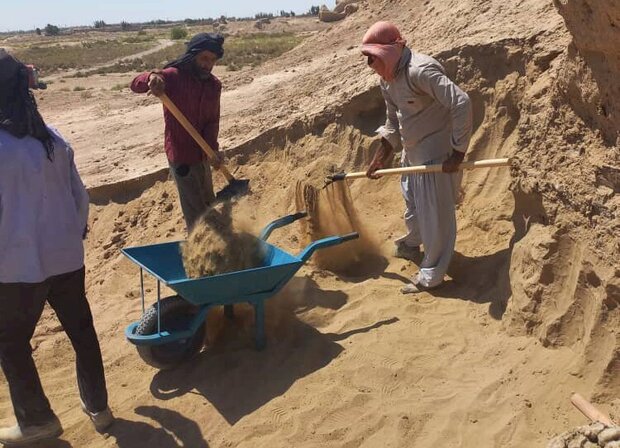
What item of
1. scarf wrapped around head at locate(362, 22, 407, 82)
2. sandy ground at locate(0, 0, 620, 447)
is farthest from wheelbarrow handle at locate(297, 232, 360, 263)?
scarf wrapped around head at locate(362, 22, 407, 82)

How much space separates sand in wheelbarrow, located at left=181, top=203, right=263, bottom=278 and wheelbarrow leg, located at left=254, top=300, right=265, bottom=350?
0.30 m

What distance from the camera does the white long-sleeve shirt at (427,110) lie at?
454 centimetres

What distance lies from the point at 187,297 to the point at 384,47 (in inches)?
84.3

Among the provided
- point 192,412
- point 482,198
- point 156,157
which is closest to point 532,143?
point 482,198

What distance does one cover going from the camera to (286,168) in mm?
7434

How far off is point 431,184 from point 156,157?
4.80 m

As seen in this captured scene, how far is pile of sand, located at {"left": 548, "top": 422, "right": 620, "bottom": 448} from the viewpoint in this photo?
289 cm

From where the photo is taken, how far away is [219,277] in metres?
4.11

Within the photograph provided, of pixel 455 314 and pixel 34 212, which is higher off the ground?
pixel 34 212

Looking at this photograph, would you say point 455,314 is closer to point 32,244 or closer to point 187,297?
point 187,297

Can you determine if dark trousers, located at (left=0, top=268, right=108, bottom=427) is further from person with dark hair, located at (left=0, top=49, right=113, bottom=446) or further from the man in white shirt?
the man in white shirt

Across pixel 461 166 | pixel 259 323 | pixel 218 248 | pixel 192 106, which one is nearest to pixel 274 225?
pixel 218 248

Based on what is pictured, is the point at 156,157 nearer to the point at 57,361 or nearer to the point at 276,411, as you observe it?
the point at 57,361

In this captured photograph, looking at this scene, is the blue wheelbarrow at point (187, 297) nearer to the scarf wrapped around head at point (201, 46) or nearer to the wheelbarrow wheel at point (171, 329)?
the wheelbarrow wheel at point (171, 329)
